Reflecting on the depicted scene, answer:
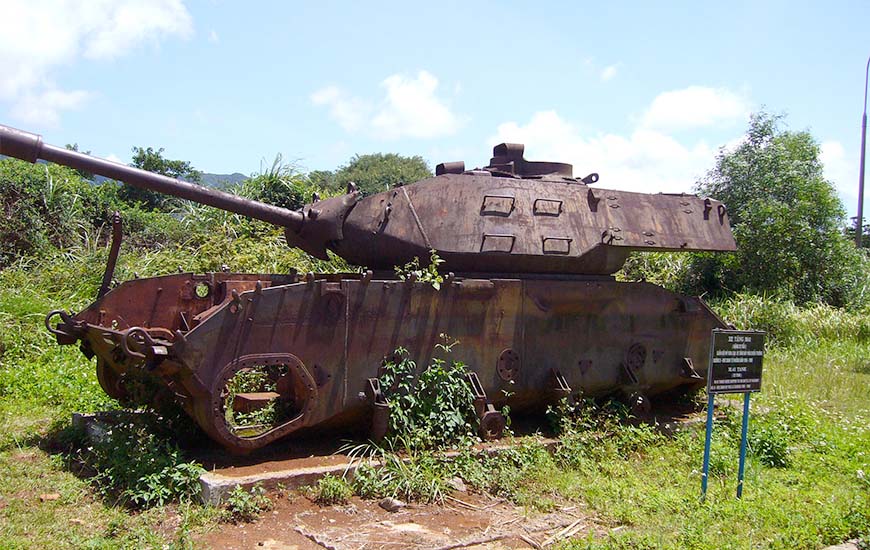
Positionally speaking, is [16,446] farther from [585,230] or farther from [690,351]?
[690,351]

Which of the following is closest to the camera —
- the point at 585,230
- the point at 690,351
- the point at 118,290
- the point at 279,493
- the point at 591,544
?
the point at 591,544

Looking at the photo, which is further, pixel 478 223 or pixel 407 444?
pixel 478 223

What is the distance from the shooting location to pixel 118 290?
7277mm

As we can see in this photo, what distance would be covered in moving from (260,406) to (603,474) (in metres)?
3.12

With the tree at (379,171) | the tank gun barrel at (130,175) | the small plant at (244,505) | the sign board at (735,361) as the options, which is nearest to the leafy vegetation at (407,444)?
the small plant at (244,505)

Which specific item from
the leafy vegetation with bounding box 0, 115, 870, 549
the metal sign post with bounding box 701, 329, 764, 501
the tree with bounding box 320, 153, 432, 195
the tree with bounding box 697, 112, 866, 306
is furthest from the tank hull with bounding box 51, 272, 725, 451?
the tree with bounding box 320, 153, 432, 195

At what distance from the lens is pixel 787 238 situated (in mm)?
17797

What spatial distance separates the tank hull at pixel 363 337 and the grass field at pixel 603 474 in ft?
2.20

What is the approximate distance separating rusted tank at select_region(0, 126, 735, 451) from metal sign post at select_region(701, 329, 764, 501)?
1.85 meters

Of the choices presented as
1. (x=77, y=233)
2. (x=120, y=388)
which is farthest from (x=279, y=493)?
(x=77, y=233)

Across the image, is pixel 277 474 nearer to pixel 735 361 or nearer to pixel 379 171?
pixel 735 361

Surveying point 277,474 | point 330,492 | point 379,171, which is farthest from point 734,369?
point 379,171

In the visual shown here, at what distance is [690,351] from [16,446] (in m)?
7.00

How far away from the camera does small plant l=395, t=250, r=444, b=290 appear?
7.45 m
